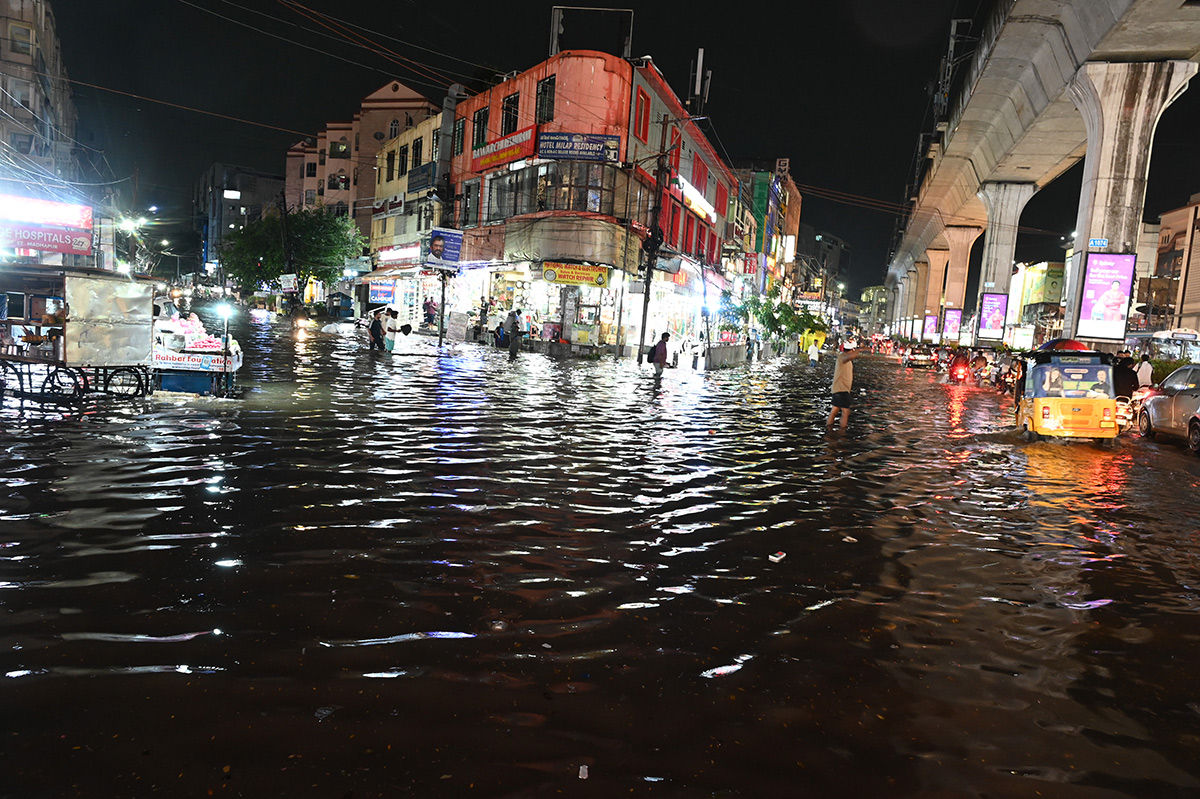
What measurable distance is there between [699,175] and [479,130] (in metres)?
15.2

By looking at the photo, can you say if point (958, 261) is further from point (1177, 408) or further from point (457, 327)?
point (1177, 408)

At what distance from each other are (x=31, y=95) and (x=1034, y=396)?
231 ft

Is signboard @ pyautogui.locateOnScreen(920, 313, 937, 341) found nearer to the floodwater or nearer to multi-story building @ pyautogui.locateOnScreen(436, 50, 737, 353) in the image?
multi-story building @ pyautogui.locateOnScreen(436, 50, 737, 353)

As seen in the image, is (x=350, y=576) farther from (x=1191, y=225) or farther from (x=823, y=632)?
(x=1191, y=225)

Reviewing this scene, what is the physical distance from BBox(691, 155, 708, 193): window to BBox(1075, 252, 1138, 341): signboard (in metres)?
25.4

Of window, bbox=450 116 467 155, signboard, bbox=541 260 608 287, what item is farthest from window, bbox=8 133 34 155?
signboard, bbox=541 260 608 287

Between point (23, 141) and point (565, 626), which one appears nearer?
point (565, 626)

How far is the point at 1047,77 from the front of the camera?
103 feet

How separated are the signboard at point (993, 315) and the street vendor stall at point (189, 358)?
4785cm

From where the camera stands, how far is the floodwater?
307 centimetres

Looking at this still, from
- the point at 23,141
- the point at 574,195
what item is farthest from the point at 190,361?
the point at 23,141

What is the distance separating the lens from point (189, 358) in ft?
43.2

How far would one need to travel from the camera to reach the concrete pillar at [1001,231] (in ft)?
160

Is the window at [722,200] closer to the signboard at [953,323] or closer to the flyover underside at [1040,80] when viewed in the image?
the flyover underside at [1040,80]
